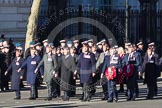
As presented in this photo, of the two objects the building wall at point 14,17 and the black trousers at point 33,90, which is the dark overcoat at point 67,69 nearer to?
the black trousers at point 33,90

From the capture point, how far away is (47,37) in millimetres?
30422

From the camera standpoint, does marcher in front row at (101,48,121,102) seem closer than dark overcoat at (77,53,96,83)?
Yes

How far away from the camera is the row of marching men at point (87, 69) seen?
20.2 metres

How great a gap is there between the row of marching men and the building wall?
30.5ft

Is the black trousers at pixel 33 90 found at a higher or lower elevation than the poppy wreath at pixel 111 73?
lower

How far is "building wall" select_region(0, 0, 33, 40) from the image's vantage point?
30641 millimetres

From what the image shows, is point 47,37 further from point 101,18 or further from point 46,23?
point 101,18

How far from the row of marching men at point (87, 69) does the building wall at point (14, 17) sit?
930cm

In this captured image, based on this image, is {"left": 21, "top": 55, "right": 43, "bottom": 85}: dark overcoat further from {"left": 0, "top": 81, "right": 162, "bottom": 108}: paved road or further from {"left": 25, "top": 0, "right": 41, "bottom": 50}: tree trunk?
{"left": 25, "top": 0, "right": 41, "bottom": 50}: tree trunk

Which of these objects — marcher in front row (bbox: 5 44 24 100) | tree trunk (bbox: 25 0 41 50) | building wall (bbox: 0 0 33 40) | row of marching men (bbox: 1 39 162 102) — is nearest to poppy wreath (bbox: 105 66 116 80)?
row of marching men (bbox: 1 39 162 102)

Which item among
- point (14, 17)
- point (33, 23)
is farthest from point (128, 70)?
point (14, 17)

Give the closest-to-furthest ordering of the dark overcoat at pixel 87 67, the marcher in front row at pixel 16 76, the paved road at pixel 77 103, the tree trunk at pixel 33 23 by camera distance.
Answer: the paved road at pixel 77 103 < the dark overcoat at pixel 87 67 < the marcher in front row at pixel 16 76 < the tree trunk at pixel 33 23

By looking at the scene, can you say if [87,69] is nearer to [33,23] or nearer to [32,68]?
[32,68]

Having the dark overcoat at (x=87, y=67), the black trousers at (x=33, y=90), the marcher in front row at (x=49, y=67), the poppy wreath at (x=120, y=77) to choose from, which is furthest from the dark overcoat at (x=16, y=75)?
the poppy wreath at (x=120, y=77)
